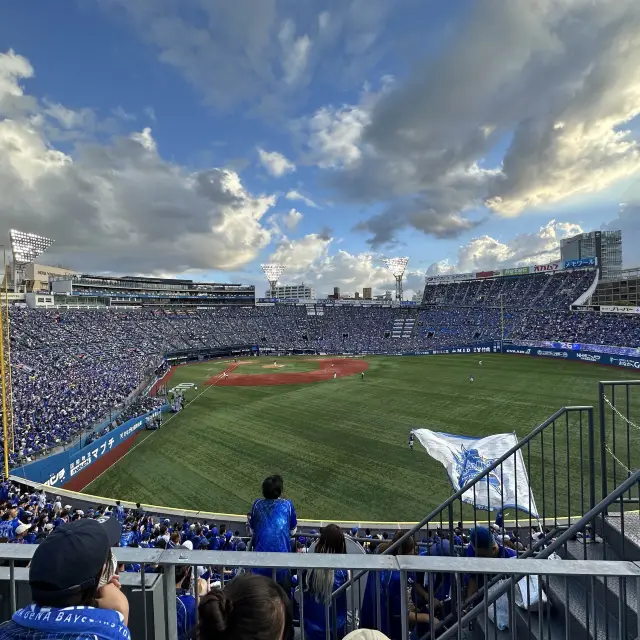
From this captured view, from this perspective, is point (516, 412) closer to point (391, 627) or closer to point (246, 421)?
point (246, 421)

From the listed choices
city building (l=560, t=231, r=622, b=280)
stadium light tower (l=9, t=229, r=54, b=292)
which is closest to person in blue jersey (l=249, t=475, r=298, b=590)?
stadium light tower (l=9, t=229, r=54, b=292)

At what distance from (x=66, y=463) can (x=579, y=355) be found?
55.5 m

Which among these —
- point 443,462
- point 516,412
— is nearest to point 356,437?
point 443,462

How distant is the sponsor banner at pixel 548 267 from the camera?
78.3m

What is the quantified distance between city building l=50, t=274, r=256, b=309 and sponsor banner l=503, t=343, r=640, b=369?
191ft

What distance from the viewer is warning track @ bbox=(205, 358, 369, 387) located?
40562mm

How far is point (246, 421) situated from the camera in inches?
1043

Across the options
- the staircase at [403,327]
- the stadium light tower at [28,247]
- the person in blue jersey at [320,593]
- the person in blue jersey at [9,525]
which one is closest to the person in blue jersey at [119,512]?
the person in blue jersey at [9,525]

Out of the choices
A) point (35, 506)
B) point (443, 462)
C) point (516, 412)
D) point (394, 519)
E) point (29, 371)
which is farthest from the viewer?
point (29, 371)

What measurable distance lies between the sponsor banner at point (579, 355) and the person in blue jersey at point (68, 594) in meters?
52.2

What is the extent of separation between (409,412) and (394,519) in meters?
14.1

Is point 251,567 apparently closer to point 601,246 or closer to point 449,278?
point 449,278

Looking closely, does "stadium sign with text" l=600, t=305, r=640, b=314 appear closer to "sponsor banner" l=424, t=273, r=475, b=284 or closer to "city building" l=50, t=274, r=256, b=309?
"sponsor banner" l=424, t=273, r=475, b=284

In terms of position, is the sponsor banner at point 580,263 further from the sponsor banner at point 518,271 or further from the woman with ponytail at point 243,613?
the woman with ponytail at point 243,613
